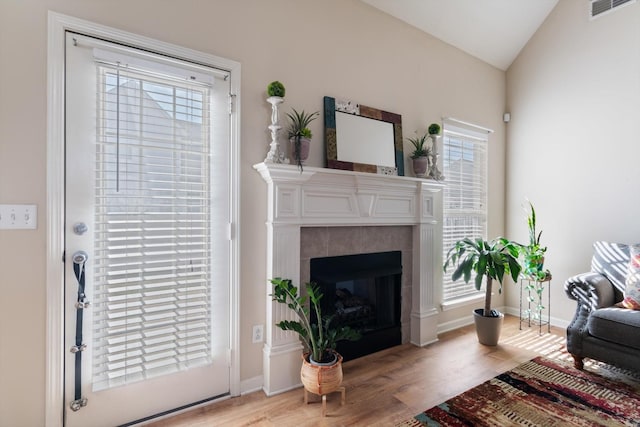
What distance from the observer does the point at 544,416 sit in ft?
6.21

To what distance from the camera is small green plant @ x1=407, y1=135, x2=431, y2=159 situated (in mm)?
2922

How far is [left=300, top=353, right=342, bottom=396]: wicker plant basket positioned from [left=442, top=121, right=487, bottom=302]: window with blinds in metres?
1.80

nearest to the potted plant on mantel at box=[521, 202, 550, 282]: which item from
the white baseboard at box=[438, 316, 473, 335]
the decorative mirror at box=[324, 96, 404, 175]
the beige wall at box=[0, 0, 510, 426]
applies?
the beige wall at box=[0, 0, 510, 426]

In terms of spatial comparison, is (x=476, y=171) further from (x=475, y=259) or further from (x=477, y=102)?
(x=475, y=259)

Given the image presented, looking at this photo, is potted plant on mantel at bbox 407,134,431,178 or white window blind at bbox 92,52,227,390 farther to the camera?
potted plant on mantel at bbox 407,134,431,178

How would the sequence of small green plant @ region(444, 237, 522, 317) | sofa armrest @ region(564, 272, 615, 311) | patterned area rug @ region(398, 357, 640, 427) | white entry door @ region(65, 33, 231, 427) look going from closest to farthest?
white entry door @ region(65, 33, 231, 427) → patterned area rug @ region(398, 357, 640, 427) → sofa armrest @ region(564, 272, 615, 311) → small green plant @ region(444, 237, 522, 317)

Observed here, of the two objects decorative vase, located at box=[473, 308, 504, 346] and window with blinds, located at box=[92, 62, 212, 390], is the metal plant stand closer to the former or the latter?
decorative vase, located at box=[473, 308, 504, 346]

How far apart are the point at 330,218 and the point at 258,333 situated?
38.5 inches

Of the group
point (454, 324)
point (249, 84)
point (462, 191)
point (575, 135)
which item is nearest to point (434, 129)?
point (462, 191)

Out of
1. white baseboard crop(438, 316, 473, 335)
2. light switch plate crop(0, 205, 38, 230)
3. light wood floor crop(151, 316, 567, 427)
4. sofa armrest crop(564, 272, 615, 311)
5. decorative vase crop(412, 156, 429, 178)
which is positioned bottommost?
light wood floor crop(151, 316, 567, 427)

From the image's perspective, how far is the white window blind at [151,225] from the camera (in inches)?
68.6

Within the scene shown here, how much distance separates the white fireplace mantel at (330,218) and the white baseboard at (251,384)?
0.19 feet

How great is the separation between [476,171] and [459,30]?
59.7 inches

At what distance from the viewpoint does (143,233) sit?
6.03 feet
